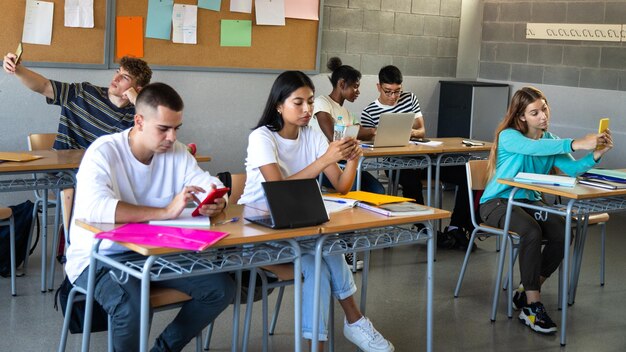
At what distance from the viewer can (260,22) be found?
676 cm

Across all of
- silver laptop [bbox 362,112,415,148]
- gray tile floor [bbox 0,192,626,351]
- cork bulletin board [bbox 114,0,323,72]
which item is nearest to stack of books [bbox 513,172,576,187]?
gray tile floor [bbox 0,192,626,351]

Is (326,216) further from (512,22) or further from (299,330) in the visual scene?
(512,22)

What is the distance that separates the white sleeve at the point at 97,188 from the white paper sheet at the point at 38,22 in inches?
120

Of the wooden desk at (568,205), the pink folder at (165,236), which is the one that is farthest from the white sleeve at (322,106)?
the pink folder at (165,236)

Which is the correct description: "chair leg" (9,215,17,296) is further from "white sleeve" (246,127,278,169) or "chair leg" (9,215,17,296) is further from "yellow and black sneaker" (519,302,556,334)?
"yellow and black sneaker" (519,302,556,334)

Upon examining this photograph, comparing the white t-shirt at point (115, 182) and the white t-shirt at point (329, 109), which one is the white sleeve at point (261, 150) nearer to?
the white t-shirt at point (115, 182)

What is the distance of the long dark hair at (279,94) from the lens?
376 cm

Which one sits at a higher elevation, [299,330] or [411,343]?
[299,330]

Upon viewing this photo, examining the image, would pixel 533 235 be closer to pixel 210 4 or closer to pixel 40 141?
pixel 40 141

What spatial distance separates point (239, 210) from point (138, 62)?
76.7 inches

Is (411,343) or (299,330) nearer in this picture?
(299,330)

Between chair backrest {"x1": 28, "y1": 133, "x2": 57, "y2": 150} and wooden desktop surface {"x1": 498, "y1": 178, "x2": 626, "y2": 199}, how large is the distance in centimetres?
257

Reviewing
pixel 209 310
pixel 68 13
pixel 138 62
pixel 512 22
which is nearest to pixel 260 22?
pixel 68 13

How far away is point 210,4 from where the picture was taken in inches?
254
